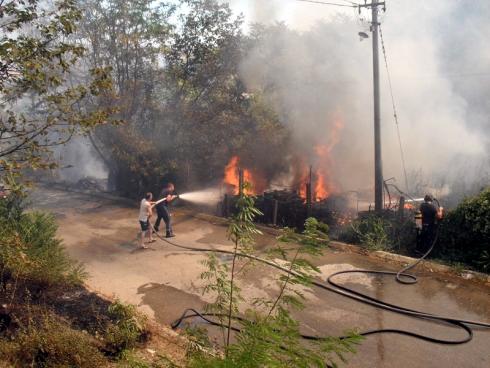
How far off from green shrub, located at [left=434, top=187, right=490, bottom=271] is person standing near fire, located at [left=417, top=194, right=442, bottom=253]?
0.23m

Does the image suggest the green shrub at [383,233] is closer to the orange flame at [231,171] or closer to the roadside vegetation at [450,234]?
the roadside vegetation at [450,234]

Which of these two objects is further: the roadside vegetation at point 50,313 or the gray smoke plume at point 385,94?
the gray smoke plume at point 385,94

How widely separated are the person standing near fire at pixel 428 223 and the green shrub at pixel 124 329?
7.07 metres

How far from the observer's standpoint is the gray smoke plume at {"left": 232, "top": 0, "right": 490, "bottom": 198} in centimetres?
1852

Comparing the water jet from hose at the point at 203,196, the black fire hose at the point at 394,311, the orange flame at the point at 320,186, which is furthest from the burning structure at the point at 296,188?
the black fire hose at the point at 394,311

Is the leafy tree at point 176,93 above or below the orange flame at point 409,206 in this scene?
above

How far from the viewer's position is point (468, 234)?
28.8 feet

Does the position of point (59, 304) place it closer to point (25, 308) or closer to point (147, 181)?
point (25, 308)

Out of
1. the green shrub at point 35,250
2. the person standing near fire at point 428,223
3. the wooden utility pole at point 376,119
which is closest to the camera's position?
the green shrub at point 35,250

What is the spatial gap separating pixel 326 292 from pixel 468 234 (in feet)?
12.3

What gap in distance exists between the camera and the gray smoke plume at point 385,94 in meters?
18.5

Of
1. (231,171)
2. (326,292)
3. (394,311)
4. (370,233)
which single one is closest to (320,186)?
(231,171)

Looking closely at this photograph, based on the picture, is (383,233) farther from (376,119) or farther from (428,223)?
(376,119)

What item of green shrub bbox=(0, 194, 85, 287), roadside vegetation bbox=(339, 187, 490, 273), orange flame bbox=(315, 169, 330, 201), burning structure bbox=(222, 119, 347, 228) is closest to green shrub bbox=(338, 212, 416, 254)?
roadside vegetation bbox=(339, 187, 490, 273)
